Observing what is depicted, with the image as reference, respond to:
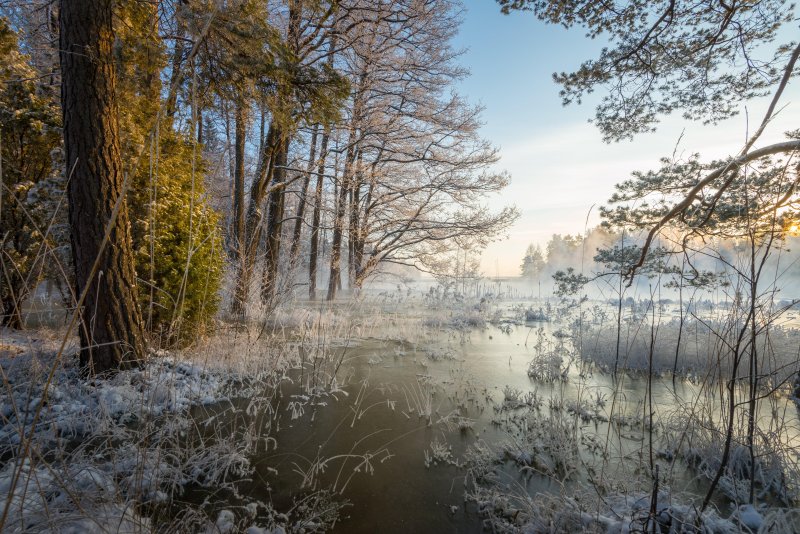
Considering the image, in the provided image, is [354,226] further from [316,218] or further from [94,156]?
[94,156]

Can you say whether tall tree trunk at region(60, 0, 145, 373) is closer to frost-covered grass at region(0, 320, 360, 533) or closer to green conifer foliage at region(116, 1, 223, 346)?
green conifer foliage at region(116, 1, 223, 346)

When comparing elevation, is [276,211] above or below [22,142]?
below

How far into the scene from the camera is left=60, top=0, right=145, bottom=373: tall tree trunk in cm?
342

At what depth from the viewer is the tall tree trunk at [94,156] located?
3424 millimetres

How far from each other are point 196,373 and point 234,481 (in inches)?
87.2

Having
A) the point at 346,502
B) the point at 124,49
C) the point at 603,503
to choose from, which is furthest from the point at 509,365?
the point at 124,49

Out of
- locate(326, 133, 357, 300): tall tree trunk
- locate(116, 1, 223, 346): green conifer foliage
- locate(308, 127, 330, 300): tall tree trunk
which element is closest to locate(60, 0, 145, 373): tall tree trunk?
locate(116, 1, 223, 346): green conifer foliage

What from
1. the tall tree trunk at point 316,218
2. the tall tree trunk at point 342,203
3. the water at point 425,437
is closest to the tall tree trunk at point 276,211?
the tall tree trunk at point 316,218

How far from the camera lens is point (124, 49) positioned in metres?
3.70

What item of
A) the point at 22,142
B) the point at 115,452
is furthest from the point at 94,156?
the point at 22,142

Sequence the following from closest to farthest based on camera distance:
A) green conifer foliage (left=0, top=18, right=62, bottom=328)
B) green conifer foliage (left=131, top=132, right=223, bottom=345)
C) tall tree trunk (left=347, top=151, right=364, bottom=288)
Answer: green conifer foliage (left=131, top=132, right=223, bottom=345)
green conifer foliage (left=0, top=18, right=62, bottom=328)
tall tree trunk (left=347, top=151, right=364, bottom=288)

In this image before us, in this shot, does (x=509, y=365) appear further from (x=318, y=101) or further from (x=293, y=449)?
(x=318, y=101)

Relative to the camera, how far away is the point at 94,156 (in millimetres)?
3490

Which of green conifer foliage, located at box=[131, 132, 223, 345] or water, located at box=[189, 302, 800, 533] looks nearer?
water, located at box=[189, 302, 800, 533]
